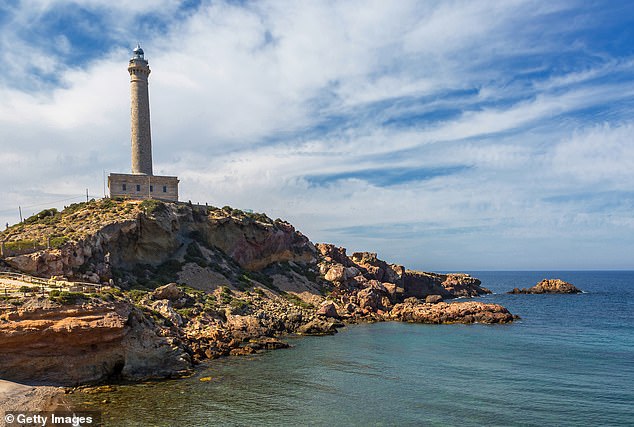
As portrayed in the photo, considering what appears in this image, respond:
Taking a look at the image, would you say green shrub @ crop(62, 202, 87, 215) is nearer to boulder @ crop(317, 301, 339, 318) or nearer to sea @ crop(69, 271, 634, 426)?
boulder @ crop(317, 301, 339, 318)

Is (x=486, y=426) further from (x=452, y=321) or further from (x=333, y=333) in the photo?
(x=452, y=321)

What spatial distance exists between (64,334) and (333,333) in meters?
29.3

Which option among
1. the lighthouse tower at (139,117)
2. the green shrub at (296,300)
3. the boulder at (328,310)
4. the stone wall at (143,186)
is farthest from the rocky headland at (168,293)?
the lighthouse tower at (139,117)

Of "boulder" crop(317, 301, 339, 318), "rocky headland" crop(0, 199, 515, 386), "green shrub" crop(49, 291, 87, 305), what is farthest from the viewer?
"boulder" crop(317, 301, 339, 318)

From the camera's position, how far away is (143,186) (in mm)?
68500

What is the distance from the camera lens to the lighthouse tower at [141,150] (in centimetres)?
6800

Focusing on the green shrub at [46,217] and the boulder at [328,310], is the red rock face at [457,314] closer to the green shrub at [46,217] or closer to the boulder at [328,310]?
the boulder at [328,310]

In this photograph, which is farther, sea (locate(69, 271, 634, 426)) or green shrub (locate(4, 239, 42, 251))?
green shrub (locate(4, 239, 42, 251))

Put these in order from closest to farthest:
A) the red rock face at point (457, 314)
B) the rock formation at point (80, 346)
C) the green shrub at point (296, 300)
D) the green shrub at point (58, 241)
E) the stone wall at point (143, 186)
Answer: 1. the rock formation at point (80, 346)
2. the green shrub at point (58, 241)
3. the red rock face at point (457, 314)
4. the green shrub at point (296, 300)
5. the stone wall at point (143, 186)

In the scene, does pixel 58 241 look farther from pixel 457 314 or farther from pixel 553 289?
pixel 553 289

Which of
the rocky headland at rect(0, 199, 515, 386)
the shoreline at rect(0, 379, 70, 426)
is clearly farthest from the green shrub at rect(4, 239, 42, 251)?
the shoreline at rect(0, 379, 70, 426)

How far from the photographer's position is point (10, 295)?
31.7 metres

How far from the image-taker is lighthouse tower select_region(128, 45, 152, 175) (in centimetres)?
6899

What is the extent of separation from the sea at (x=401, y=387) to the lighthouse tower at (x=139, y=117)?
124 feet
